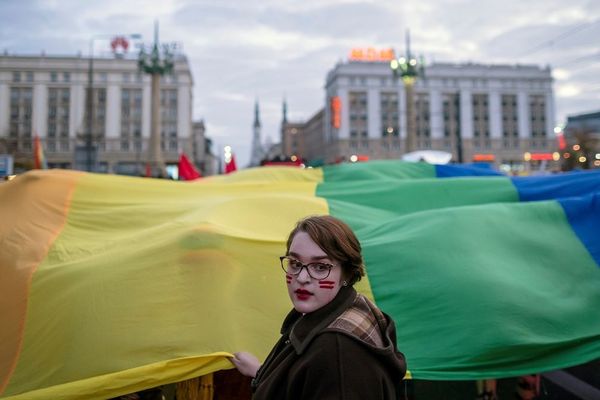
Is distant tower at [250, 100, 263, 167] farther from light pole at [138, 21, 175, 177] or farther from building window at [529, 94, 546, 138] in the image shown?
light pole at [138, 21, 175, 177]

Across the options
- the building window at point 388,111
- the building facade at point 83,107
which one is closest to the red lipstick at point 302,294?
the building facade at point 83,107

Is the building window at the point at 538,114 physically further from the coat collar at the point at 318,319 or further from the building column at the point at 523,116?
the coat collar at the point at 318,319

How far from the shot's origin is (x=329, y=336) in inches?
52.4

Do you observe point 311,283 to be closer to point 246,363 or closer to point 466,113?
point 246,363

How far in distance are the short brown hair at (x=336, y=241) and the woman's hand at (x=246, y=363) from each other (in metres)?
0.90

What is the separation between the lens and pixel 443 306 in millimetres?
2912

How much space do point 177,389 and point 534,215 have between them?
124 inches

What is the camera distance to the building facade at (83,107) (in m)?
70.6

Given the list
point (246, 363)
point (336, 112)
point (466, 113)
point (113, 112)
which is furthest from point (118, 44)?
point (246, 363)

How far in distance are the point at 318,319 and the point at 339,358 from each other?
0.17 m

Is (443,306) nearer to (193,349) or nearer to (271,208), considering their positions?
(193,349)

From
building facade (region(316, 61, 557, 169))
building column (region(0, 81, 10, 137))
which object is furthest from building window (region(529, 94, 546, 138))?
building column (region(0, 81, 10, 137))

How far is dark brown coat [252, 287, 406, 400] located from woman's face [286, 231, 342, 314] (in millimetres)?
28

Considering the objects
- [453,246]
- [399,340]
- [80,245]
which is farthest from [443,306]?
[80,245]
